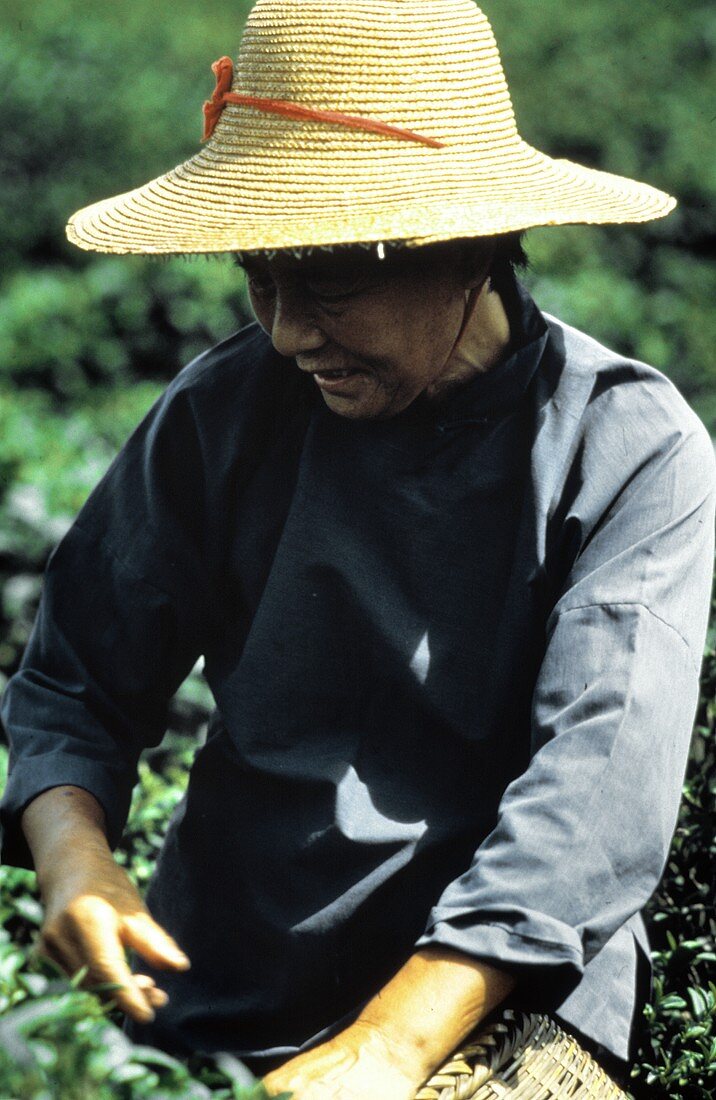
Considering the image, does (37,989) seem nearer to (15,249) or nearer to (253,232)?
(253,232)

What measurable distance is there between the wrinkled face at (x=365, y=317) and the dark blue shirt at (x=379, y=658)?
0.11m

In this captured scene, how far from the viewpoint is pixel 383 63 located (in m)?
2.21

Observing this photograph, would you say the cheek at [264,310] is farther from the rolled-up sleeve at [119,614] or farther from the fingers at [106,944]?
the fingers at [106,944]

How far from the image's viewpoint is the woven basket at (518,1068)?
2.02m

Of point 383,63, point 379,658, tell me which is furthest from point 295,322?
point 379,658

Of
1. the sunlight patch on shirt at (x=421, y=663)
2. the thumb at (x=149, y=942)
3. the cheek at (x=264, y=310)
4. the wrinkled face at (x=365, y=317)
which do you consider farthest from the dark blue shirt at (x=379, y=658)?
the thumb at (x=149, y=942)

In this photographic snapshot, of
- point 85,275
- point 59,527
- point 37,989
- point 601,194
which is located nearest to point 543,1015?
point 37,989

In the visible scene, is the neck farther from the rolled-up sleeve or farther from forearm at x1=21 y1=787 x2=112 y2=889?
forearm at x1=21 y1=787 x2=112 y2=889

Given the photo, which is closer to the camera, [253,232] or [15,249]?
[253,232]

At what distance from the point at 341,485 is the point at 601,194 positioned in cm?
60

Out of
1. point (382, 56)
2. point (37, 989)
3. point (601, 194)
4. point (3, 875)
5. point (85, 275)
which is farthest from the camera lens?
point (85, 275)

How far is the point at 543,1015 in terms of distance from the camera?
7.30 ft

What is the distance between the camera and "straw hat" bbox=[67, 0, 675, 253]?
7.00 feet

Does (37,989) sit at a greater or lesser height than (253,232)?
lesser
